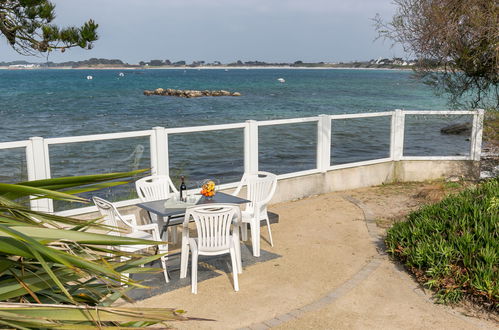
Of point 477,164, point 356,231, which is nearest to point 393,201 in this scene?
point 356,231

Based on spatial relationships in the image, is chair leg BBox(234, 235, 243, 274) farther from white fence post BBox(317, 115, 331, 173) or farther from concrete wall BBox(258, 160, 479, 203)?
white fence post BBox(317, 115, 331, 173)

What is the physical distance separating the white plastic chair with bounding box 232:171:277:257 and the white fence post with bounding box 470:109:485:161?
6285 millimetres

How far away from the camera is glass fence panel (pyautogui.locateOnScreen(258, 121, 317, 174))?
9953mm

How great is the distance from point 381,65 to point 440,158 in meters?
2.53

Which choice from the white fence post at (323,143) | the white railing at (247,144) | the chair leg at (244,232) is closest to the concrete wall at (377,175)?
the white railing at (247,144)

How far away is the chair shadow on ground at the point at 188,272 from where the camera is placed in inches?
229

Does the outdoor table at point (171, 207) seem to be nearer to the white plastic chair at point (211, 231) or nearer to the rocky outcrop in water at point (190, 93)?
the white plastic chair at point (211, 231)

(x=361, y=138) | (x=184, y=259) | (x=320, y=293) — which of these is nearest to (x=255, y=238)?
(x=184, y=259)

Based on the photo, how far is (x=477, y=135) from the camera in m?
11.5

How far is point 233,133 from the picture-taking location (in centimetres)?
941

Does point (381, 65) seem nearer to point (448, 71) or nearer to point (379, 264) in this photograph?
point (448, 71)

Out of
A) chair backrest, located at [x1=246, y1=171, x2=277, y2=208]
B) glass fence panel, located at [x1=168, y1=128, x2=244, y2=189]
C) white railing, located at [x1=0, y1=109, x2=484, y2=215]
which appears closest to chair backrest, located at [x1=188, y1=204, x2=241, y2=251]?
white railing, located at [x1=0, y1=109, x2=484, y2=215]

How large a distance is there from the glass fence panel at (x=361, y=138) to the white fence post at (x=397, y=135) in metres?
0.10

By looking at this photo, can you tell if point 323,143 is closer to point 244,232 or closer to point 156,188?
point 244,232
